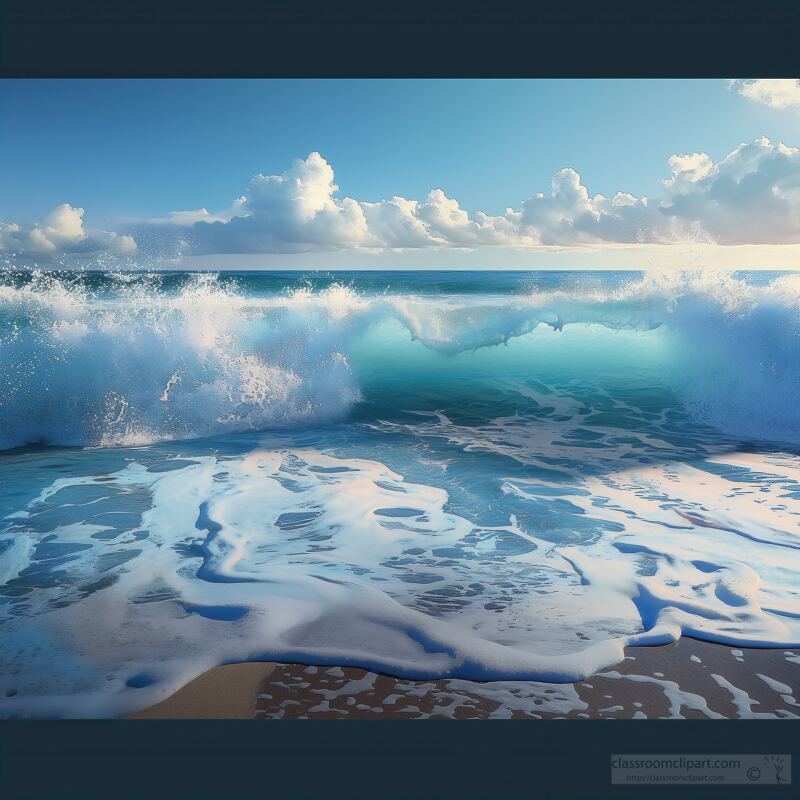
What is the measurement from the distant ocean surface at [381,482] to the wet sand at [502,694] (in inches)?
2.6

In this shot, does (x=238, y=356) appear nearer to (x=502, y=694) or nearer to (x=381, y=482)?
(x=381, y=482)

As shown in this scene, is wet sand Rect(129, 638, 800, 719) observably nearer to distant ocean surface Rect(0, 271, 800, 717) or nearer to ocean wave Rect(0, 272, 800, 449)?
distant ocean surface Rect(0, 271, 800, 717)

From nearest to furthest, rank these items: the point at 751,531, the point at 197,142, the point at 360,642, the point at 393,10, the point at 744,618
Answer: the point at 360,642 → the point at 744,618 → the point at 393,10 → the point at 751,531 → the point at 197,142

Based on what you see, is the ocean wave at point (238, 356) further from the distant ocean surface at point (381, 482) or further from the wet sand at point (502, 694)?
the wet sand at point (502, 694)

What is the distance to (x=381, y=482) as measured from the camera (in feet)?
12.0

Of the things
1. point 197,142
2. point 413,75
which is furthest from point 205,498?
point 197,142

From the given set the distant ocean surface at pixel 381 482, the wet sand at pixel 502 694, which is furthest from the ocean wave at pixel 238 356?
the wet sand at pixel 502 694

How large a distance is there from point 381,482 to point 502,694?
2086 millimetres

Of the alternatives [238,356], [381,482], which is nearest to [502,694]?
[381,482]

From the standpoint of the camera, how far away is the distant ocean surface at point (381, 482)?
1923 mm

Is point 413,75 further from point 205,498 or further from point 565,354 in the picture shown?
point 565,354
